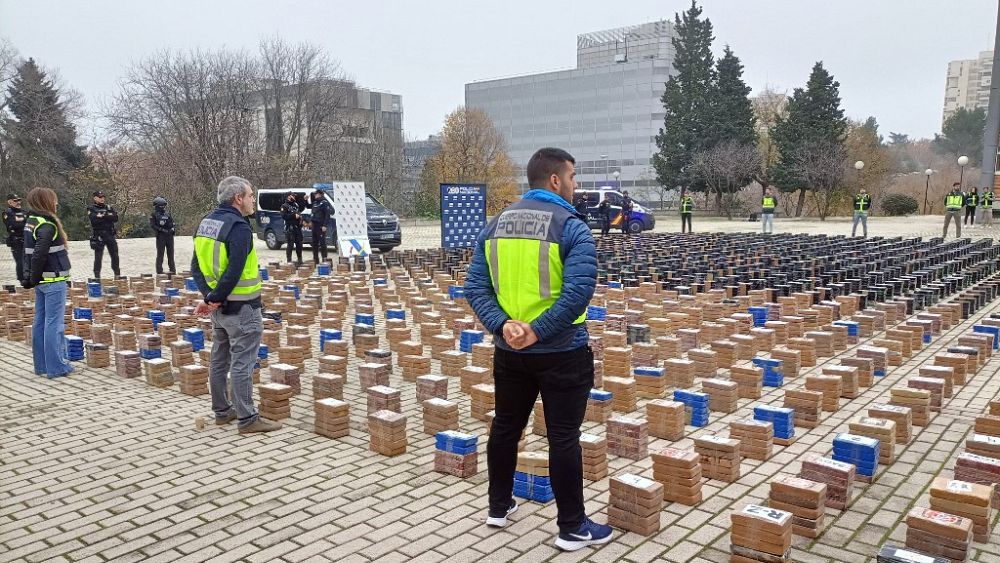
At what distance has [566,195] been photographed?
11.2 feet

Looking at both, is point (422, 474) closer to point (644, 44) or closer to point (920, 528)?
point (920, 528)

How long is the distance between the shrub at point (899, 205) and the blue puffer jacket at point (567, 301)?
45770mm

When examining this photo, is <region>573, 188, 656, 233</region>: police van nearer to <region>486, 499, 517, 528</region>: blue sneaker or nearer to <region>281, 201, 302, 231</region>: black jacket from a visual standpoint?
<region>281, 201, 302, 231</region>: black jacket

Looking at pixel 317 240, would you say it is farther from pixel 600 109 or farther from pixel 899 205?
pixel 600 109

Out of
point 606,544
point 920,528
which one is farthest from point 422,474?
point 920,528

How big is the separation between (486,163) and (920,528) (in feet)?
170

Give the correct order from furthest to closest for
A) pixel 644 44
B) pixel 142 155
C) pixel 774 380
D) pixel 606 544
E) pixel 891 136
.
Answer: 1. pixel 891 136
2. pixel 644 44
3. pixel 142 155
4. pixel 774 380
5. pixel 606 544

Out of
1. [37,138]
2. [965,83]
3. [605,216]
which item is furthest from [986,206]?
[965,83]

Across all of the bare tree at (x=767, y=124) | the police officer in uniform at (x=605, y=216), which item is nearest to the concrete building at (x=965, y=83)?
the bare tree at (x=767, y=124)

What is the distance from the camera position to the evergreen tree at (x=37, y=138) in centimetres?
3384

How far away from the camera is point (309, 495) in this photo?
14.2 feet

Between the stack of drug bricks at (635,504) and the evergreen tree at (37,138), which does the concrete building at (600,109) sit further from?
the stack of drug bricks at (635,504)

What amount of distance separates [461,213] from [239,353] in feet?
47.2

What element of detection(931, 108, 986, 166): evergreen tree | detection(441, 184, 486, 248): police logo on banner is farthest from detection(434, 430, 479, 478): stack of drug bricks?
detection(931, 108, 986, 166): evergreen tree
